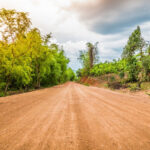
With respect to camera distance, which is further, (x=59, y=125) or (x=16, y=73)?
(x=16, y=73)

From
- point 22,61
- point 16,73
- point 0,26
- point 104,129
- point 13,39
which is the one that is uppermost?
point 0,26

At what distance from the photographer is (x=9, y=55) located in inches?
492

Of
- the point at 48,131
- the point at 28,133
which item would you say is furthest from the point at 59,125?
the point at 28,133

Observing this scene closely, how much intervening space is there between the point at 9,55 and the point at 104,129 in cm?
1350

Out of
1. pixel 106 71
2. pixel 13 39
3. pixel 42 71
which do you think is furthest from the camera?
pixel 106 71

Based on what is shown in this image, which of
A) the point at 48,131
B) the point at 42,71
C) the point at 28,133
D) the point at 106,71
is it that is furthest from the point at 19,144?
the point at 106,71

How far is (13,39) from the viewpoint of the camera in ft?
43.2

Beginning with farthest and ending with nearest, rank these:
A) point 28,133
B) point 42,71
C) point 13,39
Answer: point 42,71
point 13,39
point 28,133

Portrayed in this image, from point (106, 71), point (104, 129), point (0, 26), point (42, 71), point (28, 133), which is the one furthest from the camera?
point (106, 71)

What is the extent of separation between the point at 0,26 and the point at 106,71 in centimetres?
3912

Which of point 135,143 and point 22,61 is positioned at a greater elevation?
point 22,61

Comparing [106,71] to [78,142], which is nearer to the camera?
[78,142]

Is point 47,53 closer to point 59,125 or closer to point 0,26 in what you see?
point 0,26

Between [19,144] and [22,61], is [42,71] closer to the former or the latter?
[22,61]
